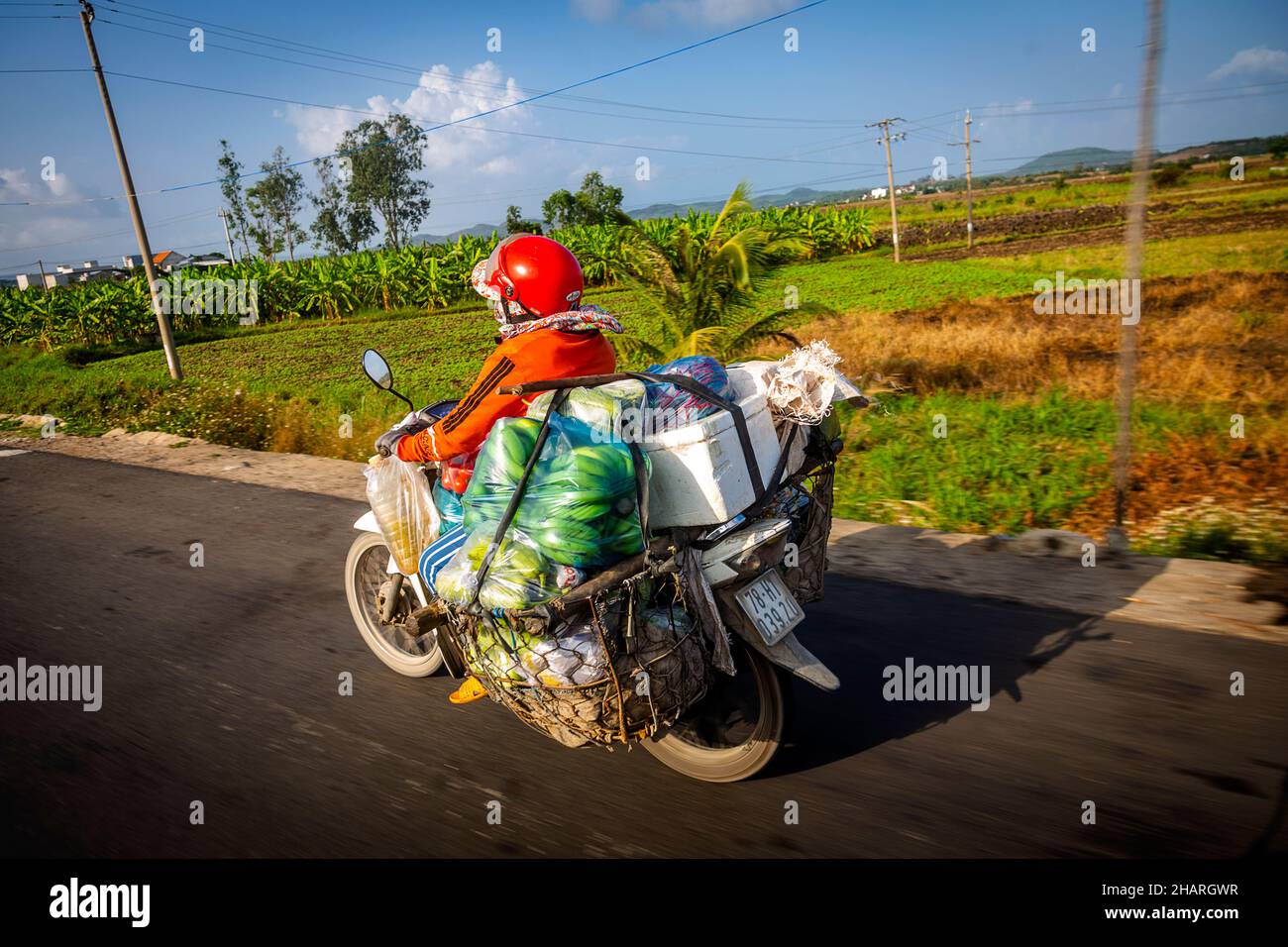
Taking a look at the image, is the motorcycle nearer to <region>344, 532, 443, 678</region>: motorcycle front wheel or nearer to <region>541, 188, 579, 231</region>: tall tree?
<region>344, 532, 443, 678</region>: motorcycle front wheel

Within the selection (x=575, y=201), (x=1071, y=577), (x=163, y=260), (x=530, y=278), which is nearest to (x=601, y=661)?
(x=530, y=278)

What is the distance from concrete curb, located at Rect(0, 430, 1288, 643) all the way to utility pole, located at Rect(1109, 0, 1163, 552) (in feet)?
1.43

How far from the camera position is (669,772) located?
342cm

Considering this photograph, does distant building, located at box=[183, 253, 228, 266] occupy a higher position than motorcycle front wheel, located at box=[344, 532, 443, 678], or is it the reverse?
distant building, located at box=[183, 253, 228, 266]

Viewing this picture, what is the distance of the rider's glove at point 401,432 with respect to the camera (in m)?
3.76

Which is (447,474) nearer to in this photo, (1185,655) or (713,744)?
(713,744)

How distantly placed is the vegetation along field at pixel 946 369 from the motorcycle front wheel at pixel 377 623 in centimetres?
234

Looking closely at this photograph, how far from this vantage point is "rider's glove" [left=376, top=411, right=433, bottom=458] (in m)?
3.76

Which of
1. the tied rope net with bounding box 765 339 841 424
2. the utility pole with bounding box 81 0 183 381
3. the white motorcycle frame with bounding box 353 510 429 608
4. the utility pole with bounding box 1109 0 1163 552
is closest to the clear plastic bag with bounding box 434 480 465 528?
the white motorcycle frame with bounding box 353 510 429 608

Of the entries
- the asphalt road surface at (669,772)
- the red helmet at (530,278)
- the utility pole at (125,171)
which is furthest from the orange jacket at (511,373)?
the utility pole at (125,171)

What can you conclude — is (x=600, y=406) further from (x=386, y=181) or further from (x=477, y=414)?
(x=386, y=181)

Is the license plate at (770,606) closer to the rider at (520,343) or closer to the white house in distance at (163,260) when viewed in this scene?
the rider at (520,343)

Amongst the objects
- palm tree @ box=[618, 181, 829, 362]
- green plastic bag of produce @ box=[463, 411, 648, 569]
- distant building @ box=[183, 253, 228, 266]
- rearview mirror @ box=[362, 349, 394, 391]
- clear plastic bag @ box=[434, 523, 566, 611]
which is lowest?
clear plastic bag @ box=[434, 523, 566, 611]
